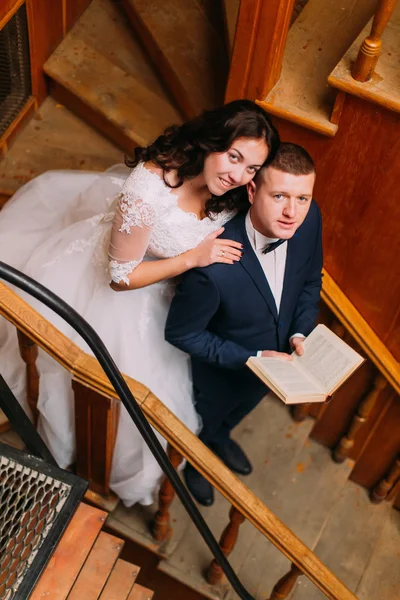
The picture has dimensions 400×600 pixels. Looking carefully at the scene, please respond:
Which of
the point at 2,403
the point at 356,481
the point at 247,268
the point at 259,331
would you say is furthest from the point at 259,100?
the point at 356,481

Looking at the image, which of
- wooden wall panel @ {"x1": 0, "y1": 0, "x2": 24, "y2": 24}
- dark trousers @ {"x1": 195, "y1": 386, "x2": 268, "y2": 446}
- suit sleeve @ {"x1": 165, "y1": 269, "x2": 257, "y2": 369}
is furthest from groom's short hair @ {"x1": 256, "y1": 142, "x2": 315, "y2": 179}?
wooden wall panel @ {"x1": 0, "y1": 0, "x2": 24, "y2": 24}

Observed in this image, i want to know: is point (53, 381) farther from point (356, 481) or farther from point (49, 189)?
point (356, 481)

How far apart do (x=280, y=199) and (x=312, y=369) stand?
63cm

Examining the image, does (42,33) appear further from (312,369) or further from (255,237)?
(312,369)

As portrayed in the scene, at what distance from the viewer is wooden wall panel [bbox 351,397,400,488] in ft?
11.5

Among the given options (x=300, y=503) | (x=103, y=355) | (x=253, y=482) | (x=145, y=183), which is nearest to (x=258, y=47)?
(x=145, y=183)

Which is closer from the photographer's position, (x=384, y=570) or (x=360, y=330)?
(x=360, y=330)

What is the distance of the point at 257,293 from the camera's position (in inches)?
93.6

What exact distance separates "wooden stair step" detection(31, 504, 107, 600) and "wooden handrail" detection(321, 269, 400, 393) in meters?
1.31

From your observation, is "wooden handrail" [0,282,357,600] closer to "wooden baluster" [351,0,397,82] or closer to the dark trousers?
the dark trousers

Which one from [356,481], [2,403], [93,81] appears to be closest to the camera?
[2,403]

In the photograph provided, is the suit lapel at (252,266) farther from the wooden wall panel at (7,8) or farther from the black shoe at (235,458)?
the wooden wall panel at (7,8)

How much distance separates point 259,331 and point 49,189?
116 centimetres

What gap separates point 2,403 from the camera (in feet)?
7.14
